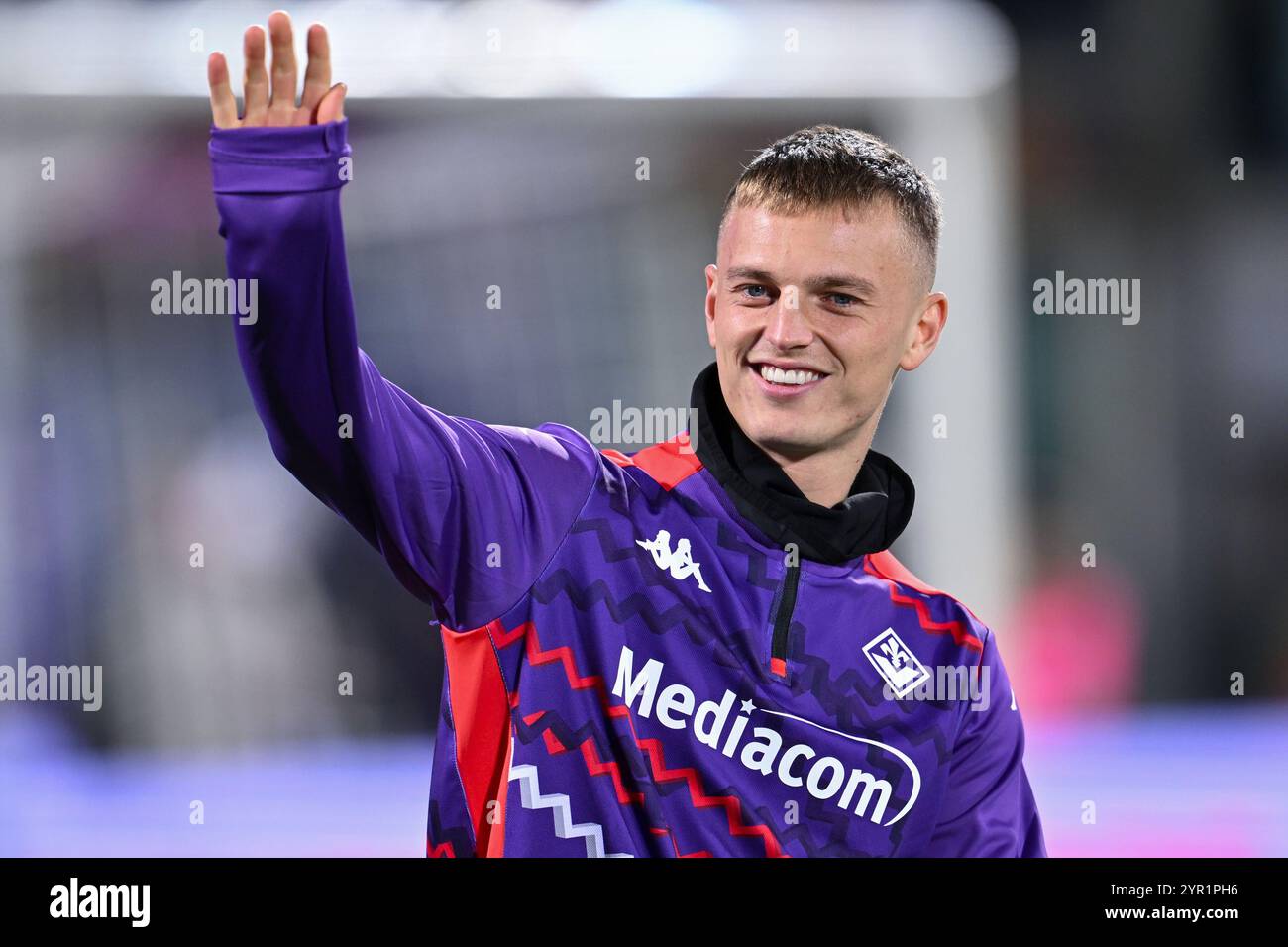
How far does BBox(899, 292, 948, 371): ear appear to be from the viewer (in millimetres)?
1909

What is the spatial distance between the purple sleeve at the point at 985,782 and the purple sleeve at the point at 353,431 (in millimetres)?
674

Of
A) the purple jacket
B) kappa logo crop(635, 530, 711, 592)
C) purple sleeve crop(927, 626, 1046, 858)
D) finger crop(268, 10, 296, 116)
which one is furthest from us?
purple sleeve crop(927, 626, 1046, 858)

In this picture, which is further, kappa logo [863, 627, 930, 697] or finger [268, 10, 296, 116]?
kappa logo [863, 627, 930, 697]

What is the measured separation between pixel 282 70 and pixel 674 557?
81cm

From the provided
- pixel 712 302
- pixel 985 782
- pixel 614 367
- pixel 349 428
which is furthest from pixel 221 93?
pixel 614 367

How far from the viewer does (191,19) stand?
7.36 ft

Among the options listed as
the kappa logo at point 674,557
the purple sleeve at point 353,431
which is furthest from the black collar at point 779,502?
the purple sleeve at point 353,431

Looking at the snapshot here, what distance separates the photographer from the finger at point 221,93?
50.9 inches

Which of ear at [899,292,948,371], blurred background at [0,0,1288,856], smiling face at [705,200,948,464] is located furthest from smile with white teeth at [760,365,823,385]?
blurred background at [0,0,1288,856]

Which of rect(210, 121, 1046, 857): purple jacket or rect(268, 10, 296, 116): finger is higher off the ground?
rect(268, 10, 296, 116): finger

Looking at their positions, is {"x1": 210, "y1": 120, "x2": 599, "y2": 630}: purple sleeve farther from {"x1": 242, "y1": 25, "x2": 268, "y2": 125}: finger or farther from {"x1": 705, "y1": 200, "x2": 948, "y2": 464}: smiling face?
{"x1": 705, "y1": 200, "x2": 948, "y2": 464}: smiling face

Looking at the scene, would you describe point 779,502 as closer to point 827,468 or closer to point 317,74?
point 827,468
